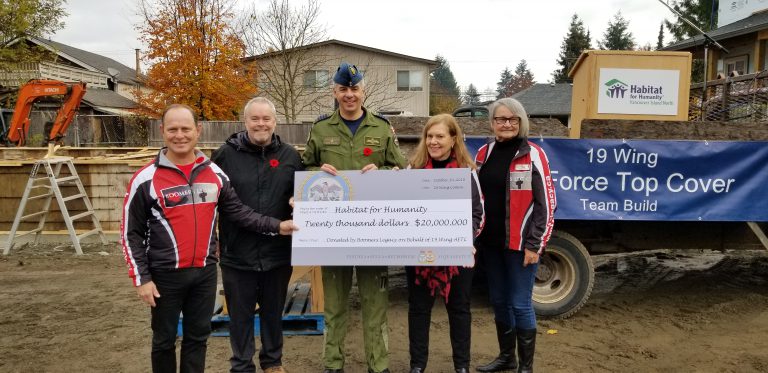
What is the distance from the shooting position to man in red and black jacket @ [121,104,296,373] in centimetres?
288

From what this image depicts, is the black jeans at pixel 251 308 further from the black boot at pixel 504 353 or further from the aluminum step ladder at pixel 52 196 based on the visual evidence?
the aluminum step ladder at pixel 52 196

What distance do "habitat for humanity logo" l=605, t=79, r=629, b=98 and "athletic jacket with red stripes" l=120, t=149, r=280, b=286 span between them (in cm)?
370

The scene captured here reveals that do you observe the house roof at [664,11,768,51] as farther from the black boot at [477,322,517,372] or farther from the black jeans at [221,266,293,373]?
the black jeans at [221,266,293,373]

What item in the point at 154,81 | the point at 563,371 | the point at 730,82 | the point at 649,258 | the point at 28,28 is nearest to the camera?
the point at 563,371

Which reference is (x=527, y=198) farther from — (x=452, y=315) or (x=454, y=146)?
(x=452, y=315)

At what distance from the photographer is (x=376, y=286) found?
362cm

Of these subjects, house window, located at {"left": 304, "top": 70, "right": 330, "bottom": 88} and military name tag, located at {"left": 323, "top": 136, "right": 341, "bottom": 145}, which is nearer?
military name tag, located at {"left": 323, "top": 136, "right": 341, "bottom": 145}

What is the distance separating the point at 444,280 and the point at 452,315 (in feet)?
0.91

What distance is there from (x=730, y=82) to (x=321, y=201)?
28.8 ft

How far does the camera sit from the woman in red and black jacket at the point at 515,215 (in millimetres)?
3436

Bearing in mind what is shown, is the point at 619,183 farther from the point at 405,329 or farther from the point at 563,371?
the point at 405,329

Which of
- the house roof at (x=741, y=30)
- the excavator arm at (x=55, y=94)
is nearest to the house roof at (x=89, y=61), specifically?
the excavator arm at (x=55, y=94)

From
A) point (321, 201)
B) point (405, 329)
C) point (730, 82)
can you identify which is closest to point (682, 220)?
point (405, 329)

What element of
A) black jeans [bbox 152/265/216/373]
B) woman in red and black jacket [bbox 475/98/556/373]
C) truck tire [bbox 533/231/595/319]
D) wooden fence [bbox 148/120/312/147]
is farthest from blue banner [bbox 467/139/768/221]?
wooden fence [bbox 148/120/312/147]
